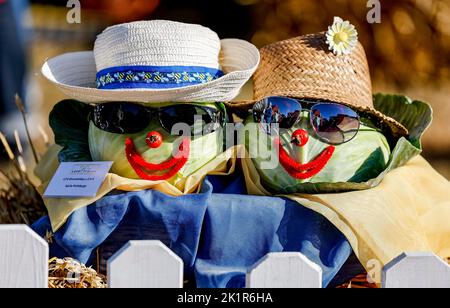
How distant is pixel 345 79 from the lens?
8.14 ft

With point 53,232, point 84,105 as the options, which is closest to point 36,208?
point 84,105

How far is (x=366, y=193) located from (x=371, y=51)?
304 cm

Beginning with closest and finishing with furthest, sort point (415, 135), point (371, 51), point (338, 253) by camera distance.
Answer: point (338, 253) < point (415, 135) < point (371, 51)

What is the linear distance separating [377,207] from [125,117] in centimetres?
76

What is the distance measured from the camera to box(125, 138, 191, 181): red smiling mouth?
232cm

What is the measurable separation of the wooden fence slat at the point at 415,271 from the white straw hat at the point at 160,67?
2.83 ft

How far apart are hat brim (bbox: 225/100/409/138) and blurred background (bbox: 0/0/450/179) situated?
1769 millimetres

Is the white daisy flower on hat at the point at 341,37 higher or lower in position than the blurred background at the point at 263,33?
lower

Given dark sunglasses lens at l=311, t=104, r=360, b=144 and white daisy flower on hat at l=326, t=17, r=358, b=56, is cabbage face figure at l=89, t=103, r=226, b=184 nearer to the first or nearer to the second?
dark sunglasses lens at l=311, t=104, r=360, b=144

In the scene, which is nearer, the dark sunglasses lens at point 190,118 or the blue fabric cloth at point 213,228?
the blue fabric cloth at point 213,228

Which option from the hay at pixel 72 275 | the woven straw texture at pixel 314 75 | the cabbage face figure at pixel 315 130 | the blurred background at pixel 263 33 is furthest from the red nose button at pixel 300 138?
the blurred background at pixel 263 33

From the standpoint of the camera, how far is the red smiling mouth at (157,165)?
2322 millimetres

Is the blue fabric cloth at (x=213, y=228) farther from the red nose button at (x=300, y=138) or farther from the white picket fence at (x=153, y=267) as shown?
the white picket fence at (x=153, y=267)

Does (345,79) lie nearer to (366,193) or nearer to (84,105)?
(366,193)
